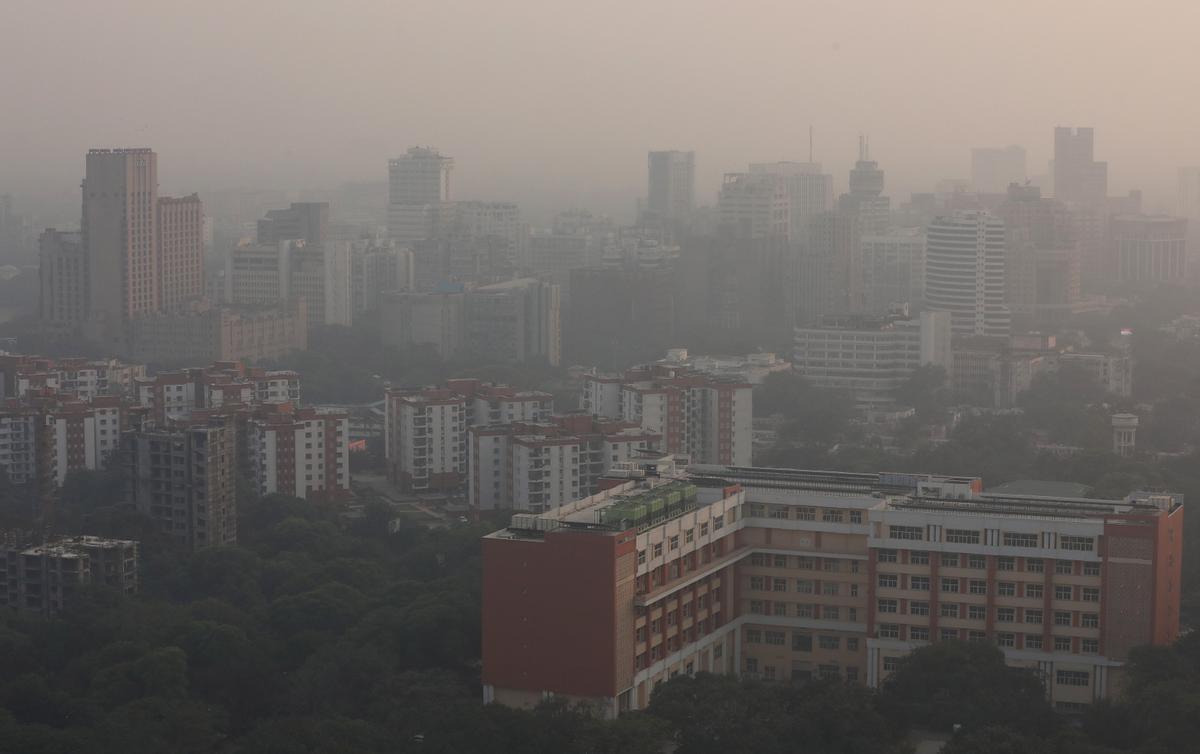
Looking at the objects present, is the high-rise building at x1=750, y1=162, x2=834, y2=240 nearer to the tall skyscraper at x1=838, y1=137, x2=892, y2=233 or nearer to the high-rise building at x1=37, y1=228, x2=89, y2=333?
the tall skyscraper at x1=838, y1=137, x2=892, y2=233

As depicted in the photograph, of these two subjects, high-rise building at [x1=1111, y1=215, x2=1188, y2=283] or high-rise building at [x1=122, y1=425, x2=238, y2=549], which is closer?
high-rise building at [x1=122, y1=425, x2=238, y2=549]

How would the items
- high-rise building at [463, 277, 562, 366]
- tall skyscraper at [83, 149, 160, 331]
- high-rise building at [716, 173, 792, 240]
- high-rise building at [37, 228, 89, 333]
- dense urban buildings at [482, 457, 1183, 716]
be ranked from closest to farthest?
dense urban buildings at [482, 457, 1183, 716]
tall skyscraper at [83, 149, 160, 331]
high-rise building at [463, 277, 562, 366]
high-rise building at [37, 228, 89, 333]
high-rise building at [716, 173, 792, 240]

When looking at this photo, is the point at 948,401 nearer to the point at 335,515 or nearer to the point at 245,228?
the point at 335,515

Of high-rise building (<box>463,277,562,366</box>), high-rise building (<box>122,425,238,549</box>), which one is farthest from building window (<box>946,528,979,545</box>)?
high-rise building (<box>463,277,562,366</box>)

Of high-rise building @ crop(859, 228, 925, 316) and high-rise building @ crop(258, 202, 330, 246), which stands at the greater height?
high-rise building @ crop(258, 202, 330, 246)

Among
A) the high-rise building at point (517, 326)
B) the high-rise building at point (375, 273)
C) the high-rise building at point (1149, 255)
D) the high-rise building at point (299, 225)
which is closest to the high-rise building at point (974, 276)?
the high-rise building at point (517, 326)

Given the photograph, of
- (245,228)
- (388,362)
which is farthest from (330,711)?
(245,228)

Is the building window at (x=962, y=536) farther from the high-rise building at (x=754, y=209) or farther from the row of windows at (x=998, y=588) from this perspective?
the high-rise building at (x=754, y=209)
